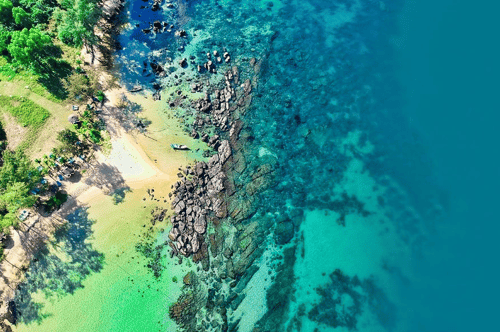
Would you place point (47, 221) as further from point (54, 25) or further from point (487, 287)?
point (487, 287)

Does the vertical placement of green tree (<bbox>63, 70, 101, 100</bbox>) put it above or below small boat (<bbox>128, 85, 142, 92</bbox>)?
below

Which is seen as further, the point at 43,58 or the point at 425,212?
the point at 425,212

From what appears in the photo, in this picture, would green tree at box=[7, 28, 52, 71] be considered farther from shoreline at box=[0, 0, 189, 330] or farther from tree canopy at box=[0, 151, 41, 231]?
tree canopy at box=[0, 151, 41, 231]

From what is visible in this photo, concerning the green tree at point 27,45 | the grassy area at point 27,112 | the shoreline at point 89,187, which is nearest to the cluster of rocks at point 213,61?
the shoreline at point 89,187

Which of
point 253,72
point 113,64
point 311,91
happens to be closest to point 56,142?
point 113,64

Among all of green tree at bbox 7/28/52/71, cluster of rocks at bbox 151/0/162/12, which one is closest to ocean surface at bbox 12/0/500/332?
cluster of rocks at bbox 151/0/162/12

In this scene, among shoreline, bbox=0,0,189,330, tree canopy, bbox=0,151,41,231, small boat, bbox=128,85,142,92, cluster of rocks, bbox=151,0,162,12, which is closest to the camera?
tree canopy, bbox=0,151,41,231

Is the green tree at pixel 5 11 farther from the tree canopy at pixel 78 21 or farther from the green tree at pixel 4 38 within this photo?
the tree canopy at pixel 78 21
